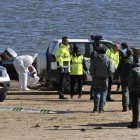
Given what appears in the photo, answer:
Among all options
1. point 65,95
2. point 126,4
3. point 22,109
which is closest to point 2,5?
point 126,4

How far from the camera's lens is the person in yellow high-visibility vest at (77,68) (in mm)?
21141

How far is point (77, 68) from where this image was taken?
832 inches

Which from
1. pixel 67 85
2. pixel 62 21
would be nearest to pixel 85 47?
pixel 67 85

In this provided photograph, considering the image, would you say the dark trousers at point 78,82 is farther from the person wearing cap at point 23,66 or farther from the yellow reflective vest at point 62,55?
the person wearing cap at point 23,66

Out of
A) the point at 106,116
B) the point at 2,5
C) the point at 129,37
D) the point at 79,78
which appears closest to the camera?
the point at 106,116

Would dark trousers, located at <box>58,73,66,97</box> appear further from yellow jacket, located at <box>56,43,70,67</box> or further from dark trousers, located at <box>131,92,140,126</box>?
dark trousers, located at <box>131,92,140,126</box>

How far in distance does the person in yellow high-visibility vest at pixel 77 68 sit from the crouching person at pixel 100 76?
10.9ft

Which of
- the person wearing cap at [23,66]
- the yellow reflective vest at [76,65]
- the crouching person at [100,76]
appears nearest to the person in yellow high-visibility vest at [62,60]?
the yellow reflective vest at [76,65]

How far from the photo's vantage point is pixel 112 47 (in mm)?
22031

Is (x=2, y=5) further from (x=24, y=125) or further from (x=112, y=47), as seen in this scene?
(x=24, y=125)

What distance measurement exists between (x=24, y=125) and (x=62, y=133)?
1.41m

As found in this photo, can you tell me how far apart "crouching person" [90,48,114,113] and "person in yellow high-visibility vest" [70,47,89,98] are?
334 centimetres

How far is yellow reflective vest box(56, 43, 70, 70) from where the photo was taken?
69.1 ft

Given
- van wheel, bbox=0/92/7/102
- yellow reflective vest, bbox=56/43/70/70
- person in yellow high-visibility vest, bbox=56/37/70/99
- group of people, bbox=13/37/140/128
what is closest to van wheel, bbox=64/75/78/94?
group of people, bbox=13/37/140/128
